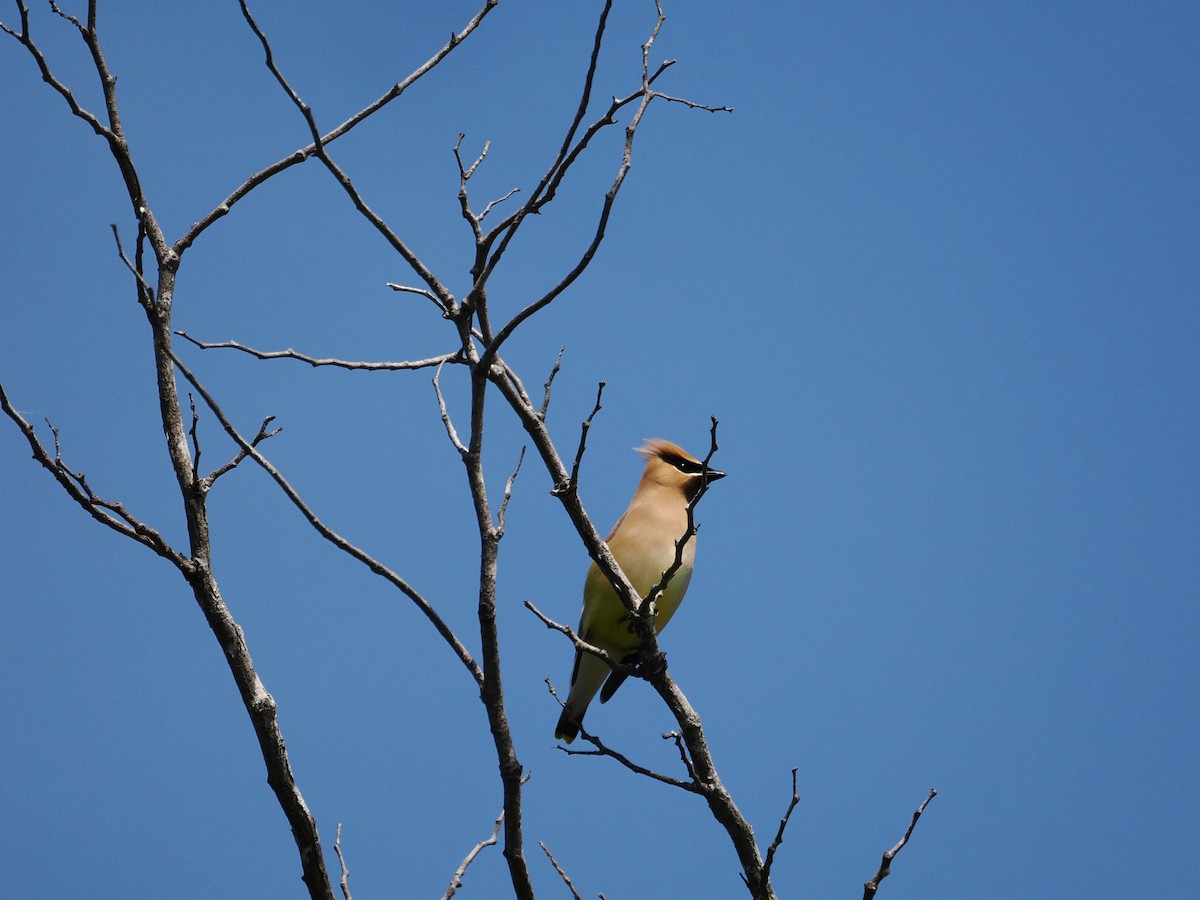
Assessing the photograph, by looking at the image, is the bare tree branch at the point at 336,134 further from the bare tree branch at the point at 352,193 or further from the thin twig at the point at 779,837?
the thin twig at the point at 779,837

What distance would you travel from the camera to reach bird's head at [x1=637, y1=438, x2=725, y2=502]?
17.9 feet

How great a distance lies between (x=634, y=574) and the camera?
4938mm

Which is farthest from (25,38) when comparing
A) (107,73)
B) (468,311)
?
(468,311)

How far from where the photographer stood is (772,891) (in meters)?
3.38

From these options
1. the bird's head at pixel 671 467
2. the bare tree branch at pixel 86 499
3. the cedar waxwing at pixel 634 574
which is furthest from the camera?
the bird's head at pixel 671 467

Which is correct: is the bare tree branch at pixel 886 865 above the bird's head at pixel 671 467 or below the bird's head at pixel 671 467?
below

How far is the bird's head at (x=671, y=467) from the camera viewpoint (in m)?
5.46

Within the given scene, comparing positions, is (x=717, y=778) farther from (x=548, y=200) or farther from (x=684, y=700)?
(x=548, y=200)

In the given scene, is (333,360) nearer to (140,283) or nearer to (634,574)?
(140,283)

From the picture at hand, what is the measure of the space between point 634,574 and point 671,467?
2.61ft

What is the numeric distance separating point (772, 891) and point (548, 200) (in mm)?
1992

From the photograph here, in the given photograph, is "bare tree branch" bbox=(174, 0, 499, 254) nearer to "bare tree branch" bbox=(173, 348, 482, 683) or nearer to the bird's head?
"bare tree branch" bbox=(173, 348, 482, 683)

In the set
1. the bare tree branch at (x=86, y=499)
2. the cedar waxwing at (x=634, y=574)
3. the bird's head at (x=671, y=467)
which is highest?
the bird's head at (x=671, y=467)

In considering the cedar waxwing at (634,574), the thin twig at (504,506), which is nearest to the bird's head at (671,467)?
the cedar waxwing at (634,574)
